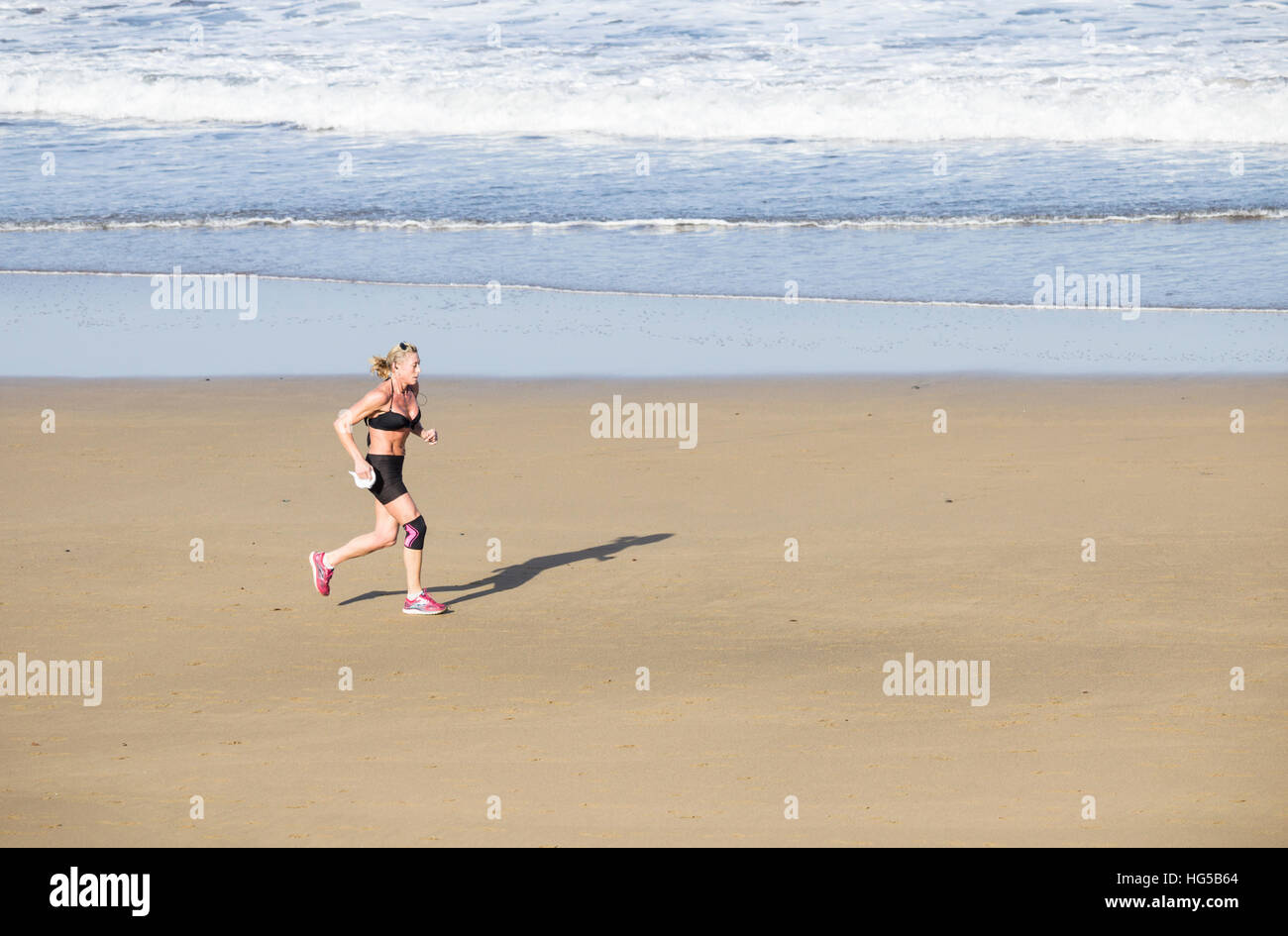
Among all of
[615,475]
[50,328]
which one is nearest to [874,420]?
[615,475]

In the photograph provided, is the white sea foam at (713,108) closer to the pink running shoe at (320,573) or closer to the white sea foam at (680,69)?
the white sea foam at (680,69)

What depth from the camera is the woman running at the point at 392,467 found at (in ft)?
23.4

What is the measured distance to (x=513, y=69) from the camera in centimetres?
2895

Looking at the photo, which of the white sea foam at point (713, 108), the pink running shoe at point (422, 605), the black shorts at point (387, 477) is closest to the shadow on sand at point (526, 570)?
the pink running shoe at point (422, 605)

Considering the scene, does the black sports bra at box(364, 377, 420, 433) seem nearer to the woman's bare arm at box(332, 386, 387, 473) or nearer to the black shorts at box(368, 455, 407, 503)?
the woman's bare arm at box(332, 386, 387, 473)

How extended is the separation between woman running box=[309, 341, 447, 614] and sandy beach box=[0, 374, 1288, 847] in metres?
0.20

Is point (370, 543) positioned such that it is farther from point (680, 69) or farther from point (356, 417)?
point (680, 69)

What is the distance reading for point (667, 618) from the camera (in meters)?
7.18

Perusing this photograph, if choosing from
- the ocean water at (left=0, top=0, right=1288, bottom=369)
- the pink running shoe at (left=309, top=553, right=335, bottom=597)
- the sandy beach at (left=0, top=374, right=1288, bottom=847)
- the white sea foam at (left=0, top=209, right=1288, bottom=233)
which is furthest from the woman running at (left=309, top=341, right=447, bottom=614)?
the white sea foam at (left=0, top=209, right=1288, bottom=233)

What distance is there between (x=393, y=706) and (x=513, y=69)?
24.5 meters

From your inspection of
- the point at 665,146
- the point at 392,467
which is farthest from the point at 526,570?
the point at 665,146

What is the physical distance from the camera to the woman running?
714 cm

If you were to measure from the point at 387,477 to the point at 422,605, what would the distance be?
65cm

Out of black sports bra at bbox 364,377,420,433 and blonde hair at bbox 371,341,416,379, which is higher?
blonde hair at bbox 371,341,416,379
